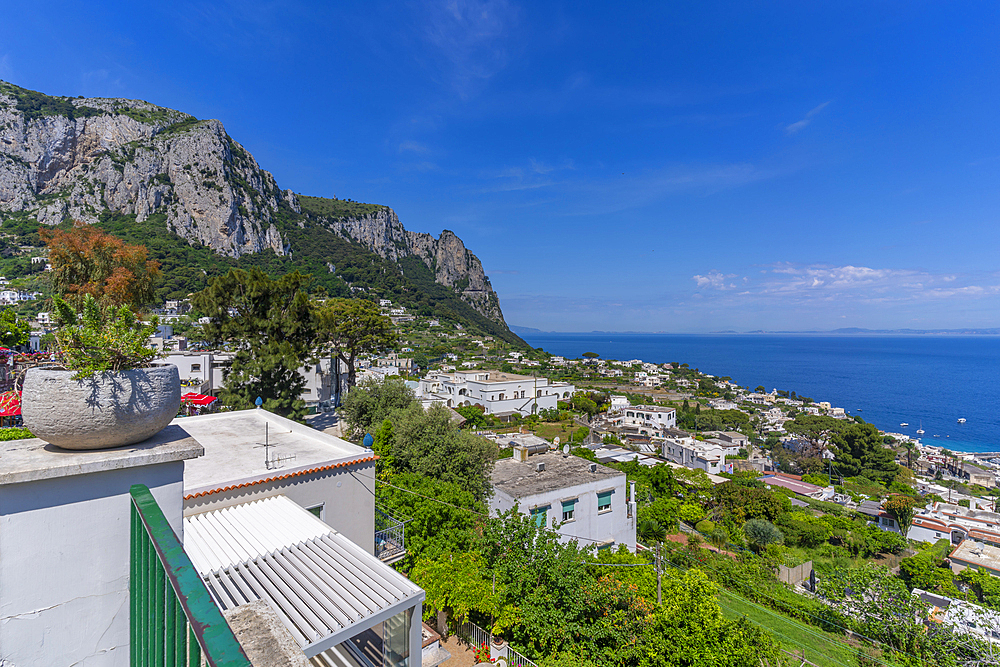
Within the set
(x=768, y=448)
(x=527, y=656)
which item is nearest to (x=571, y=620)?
(x=527, y=656)

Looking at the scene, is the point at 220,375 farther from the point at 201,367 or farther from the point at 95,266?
the point at 95,266

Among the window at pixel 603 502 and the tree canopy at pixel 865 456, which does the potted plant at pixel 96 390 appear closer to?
the window at pixel 603 502

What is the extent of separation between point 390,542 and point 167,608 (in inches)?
321

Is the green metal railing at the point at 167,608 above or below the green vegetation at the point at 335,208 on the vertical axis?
below

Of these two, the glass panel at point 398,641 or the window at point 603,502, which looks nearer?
the glass panel at point 398,641

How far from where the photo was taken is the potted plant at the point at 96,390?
181 cm

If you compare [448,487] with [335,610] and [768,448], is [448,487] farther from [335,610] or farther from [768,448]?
[768,448]

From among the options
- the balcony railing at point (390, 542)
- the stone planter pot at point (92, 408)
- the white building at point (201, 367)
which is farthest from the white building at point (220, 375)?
the stone planter pot at point (92, 408)

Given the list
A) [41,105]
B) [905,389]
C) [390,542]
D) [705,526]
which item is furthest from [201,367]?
[905,389]

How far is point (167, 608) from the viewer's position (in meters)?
1.26

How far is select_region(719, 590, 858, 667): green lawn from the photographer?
12.7 metres

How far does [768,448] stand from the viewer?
52875 mm

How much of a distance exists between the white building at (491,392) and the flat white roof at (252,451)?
35.3 meters

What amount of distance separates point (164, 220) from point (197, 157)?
47.7 feet
